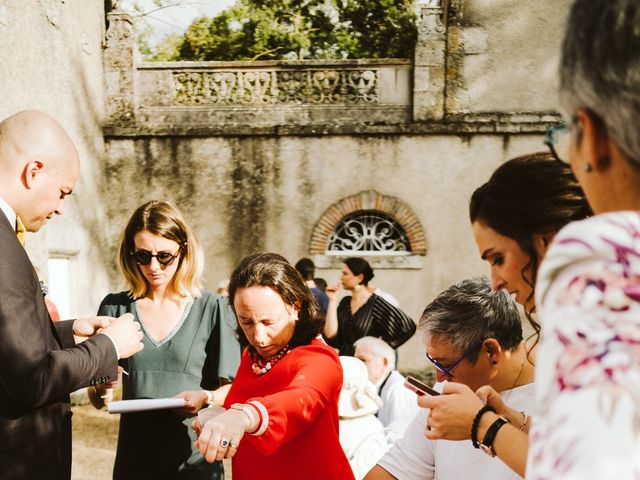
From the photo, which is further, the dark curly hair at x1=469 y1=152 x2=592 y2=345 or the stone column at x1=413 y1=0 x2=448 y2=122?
the stone column at x1=413 y1=0 x2=448 y2=122

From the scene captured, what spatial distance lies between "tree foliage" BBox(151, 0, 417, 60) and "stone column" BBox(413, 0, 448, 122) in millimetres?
6972

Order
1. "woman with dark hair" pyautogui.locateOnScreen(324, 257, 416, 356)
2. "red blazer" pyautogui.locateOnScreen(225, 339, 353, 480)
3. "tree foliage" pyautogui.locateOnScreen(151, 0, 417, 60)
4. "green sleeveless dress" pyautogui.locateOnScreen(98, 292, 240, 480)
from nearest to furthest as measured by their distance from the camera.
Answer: "red blazer" pyautogui.locateOnScreen(225, 339, 353, 480) < "green sleeveless dress" pyautogui.locateOnScreen(98, 292, 240, 480) < "woman with dark hair" pyautogui.locateOnScreen(324, 257, 416, 356) < "tree foliage" pyautogui.locateOnScreen(151, 0, 417, 60)

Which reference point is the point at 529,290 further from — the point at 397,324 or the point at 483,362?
the point at 397,324

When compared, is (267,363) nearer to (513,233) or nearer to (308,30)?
(513,233)

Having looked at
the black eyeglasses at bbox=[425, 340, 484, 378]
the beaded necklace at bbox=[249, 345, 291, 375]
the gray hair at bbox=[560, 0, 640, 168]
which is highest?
the gray hair at bbox=[560, 0, 640, 168]

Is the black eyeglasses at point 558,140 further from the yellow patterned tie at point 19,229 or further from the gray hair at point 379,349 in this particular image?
the gray hair at point 379,349

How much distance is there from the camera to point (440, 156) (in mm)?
10281

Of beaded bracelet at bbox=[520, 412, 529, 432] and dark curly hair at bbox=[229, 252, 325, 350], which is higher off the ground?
dark curly hair at bbox=[229, 252, 325, 350]

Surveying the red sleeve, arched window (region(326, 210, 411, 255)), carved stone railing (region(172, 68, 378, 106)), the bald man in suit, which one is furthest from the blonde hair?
carved stone railing (region(172, 68, 378, 106))

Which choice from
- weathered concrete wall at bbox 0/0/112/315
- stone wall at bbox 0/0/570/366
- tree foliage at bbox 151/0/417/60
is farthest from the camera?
tree foliage at bbox 151/0/417/60

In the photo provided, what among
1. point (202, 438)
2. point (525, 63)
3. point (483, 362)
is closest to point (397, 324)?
point (483, 362)

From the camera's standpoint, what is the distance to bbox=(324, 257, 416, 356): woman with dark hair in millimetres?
5895

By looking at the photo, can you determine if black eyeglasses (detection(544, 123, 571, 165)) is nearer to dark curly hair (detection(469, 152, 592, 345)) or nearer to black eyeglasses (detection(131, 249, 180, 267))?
dark curly hair (detection(469, 152, 592, 345))

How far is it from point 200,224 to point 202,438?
29.5ft
